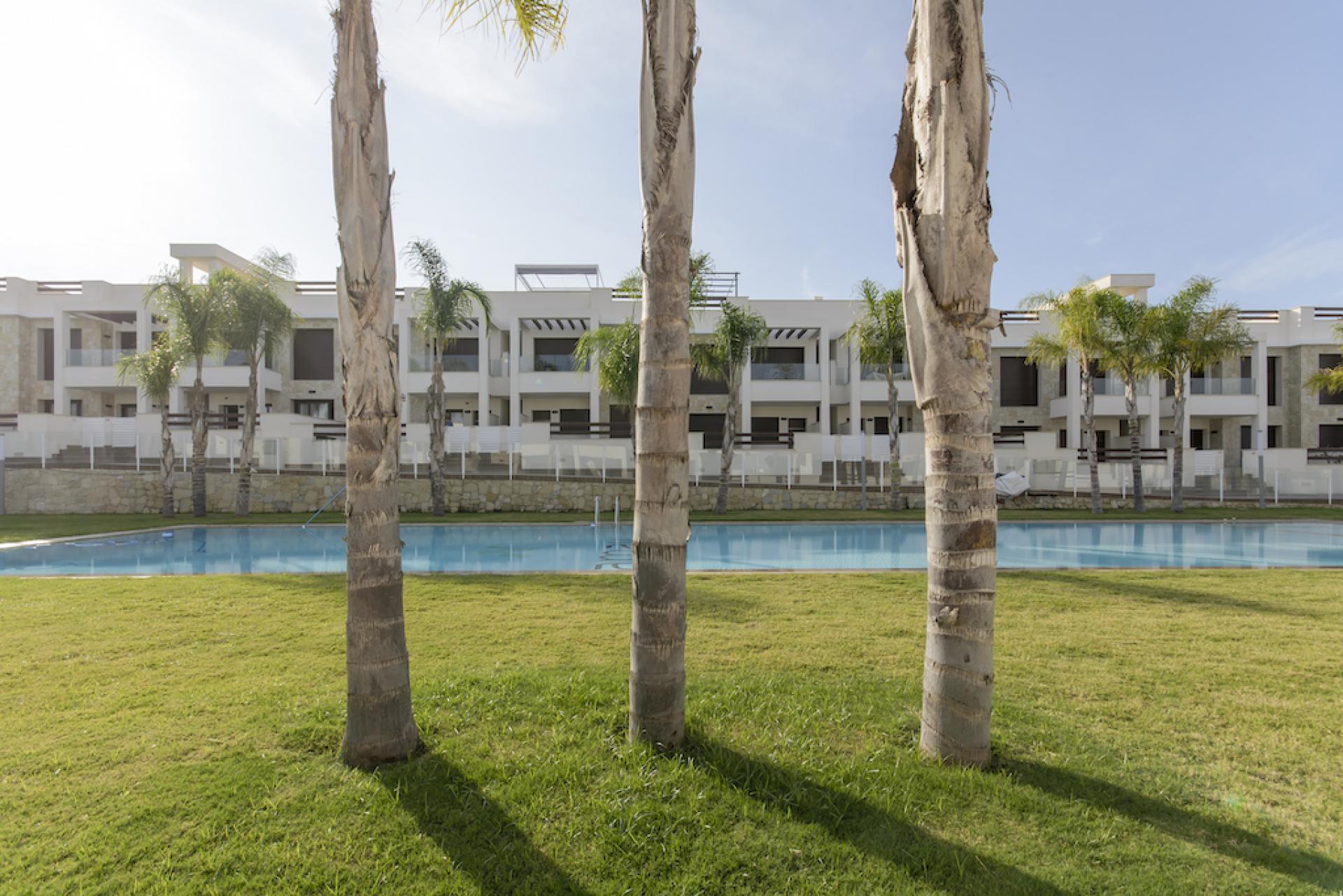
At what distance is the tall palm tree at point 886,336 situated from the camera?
18125 mm

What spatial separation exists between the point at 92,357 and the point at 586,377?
62.1 ft

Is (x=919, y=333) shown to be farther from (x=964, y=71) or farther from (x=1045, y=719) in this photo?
(x=1045, y=719)

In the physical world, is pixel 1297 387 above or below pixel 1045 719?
above

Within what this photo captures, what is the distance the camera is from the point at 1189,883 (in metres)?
2.46

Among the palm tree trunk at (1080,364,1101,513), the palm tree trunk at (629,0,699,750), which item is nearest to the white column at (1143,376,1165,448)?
the palm tree trunk at (1080,364,1101,513)

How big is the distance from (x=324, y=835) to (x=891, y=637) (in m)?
4.48

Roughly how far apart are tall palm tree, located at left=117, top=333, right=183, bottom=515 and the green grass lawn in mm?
1069

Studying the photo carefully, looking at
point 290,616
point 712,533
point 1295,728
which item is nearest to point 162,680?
point 290,616

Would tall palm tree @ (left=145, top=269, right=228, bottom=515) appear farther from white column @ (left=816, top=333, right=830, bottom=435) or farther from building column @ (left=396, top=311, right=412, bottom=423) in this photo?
white column @ (left=816, top=333, right=830, bottom=435)

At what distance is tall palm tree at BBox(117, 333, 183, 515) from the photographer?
17.9 meters

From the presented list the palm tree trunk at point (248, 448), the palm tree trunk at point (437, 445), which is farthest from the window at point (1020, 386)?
the palm tree trunk at point (248, 448)

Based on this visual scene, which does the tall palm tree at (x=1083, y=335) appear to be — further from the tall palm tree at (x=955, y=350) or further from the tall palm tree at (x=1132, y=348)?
the tall palm tree at (x=955, y=350)

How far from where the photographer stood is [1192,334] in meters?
19.0

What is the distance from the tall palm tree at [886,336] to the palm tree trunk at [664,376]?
1551 cm
